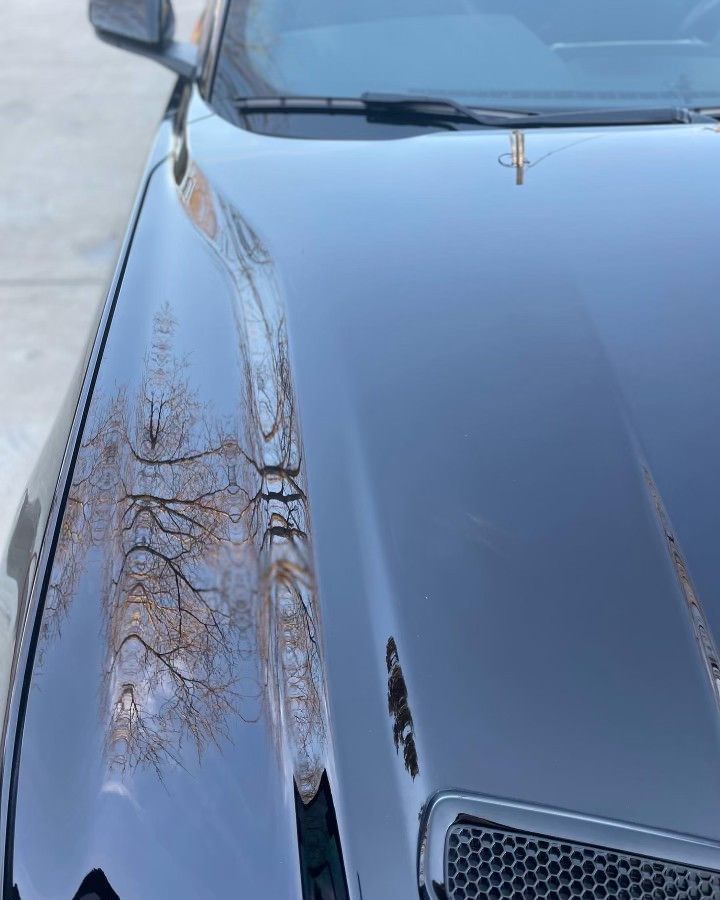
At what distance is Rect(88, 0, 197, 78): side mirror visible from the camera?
8.29ft

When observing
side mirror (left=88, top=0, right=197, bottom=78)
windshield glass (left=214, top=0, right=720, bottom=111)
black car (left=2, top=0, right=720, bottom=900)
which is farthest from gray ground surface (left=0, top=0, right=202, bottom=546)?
black car (left=2, top=0, right=720, bottom=900)

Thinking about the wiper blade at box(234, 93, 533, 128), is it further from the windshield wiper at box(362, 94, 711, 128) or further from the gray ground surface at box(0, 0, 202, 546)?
the gray ground surface at box(0, 0, 202, 546)

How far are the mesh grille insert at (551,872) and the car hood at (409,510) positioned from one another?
0.12ft

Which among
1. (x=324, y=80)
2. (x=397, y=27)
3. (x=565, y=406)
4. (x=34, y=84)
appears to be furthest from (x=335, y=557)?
(x=34, y=84)

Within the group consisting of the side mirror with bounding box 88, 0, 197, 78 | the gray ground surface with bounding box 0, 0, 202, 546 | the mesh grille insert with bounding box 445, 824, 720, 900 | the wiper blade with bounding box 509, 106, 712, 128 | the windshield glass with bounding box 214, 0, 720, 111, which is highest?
the gray ground surface with bounding box 0, 0, 202, 546

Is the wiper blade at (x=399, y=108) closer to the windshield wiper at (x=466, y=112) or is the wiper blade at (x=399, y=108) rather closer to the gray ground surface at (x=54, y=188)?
the windshield wiper at (x=466, y=112)

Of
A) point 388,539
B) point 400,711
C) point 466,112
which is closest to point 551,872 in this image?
point 400,711

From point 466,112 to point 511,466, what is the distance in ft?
3.61

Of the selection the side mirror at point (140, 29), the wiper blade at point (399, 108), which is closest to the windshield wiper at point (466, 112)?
the wiper blade at point (399, 108)

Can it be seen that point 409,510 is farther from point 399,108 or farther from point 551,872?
point 399,108

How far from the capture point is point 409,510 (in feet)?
4.13

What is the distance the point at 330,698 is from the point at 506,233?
3.08 feet

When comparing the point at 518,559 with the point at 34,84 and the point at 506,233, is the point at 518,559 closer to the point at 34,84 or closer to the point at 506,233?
the point at 506,233

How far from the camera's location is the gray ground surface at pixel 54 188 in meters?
3.46
